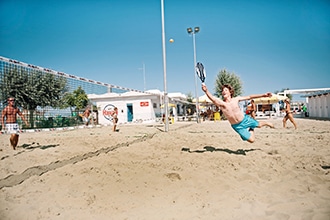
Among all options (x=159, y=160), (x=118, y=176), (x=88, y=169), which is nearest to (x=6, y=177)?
(x=88, y=169)

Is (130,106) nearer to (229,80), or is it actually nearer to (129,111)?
(129,111)

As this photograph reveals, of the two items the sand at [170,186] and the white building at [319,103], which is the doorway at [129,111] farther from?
the sand at [170,186]

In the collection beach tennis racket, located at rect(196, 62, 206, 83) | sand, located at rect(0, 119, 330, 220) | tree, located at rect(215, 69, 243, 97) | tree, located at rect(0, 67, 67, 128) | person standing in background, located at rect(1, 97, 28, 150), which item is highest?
tree, located at rect(215, 69, 243, 97)

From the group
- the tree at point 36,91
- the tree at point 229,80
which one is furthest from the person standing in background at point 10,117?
the tree at point 229,80

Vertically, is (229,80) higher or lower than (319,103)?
higher

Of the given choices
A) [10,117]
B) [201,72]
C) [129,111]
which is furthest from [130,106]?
[201,72]

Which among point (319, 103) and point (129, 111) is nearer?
point (319, 103)

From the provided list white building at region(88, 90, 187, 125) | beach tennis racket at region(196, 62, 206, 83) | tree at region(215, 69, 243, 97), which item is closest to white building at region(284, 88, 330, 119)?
tree at region(215, 69, 243, 97)

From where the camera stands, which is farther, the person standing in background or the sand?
the person standing in background

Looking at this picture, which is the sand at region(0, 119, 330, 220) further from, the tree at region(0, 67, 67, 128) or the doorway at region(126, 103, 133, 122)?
the doorway at region(126, 103, 133, 122)

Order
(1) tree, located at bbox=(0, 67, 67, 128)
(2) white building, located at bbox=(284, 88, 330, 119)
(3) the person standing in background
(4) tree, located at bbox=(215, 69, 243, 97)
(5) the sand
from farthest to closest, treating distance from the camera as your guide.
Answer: (4) tree, located at bbox=(215, 69, 243, 97), (2) white building, located at bbox=(284, 88, 330, 119), (1) tree, located at bbox=(0, 67, 67, 128), (3) the person standing in background, (5) the sand

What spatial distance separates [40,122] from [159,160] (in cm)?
1503

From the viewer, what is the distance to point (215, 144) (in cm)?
613

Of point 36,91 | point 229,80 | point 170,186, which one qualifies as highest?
point 229,80
